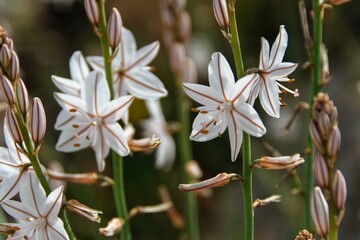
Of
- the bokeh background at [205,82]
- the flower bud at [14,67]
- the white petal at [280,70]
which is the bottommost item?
the bokeh background at [205,82]

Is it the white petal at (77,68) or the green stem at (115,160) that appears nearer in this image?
the green stem at (115,160)

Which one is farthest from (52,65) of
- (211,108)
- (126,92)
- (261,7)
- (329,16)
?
(211,108)

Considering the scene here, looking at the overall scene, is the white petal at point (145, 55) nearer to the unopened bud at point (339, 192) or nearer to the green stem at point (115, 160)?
the green stem at point (115, 160)

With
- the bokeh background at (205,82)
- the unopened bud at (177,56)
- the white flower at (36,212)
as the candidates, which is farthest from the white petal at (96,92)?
the bokeh background at (205,82)

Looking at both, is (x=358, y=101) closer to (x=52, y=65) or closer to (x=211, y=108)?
(x=52, y=65)

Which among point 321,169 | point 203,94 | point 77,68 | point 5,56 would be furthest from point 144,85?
point 321,169

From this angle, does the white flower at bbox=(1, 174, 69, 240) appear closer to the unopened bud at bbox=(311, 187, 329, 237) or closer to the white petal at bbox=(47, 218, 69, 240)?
the white petal at bbox=(47, 218, 69, 240)

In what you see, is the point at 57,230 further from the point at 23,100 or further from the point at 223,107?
the point at 223,107

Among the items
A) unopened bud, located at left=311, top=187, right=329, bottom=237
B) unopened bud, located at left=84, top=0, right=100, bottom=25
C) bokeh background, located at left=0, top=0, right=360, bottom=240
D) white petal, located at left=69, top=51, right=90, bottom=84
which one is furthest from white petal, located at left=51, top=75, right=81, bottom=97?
bokeh background, located at left=0, top=0, right=360, bottom=240
